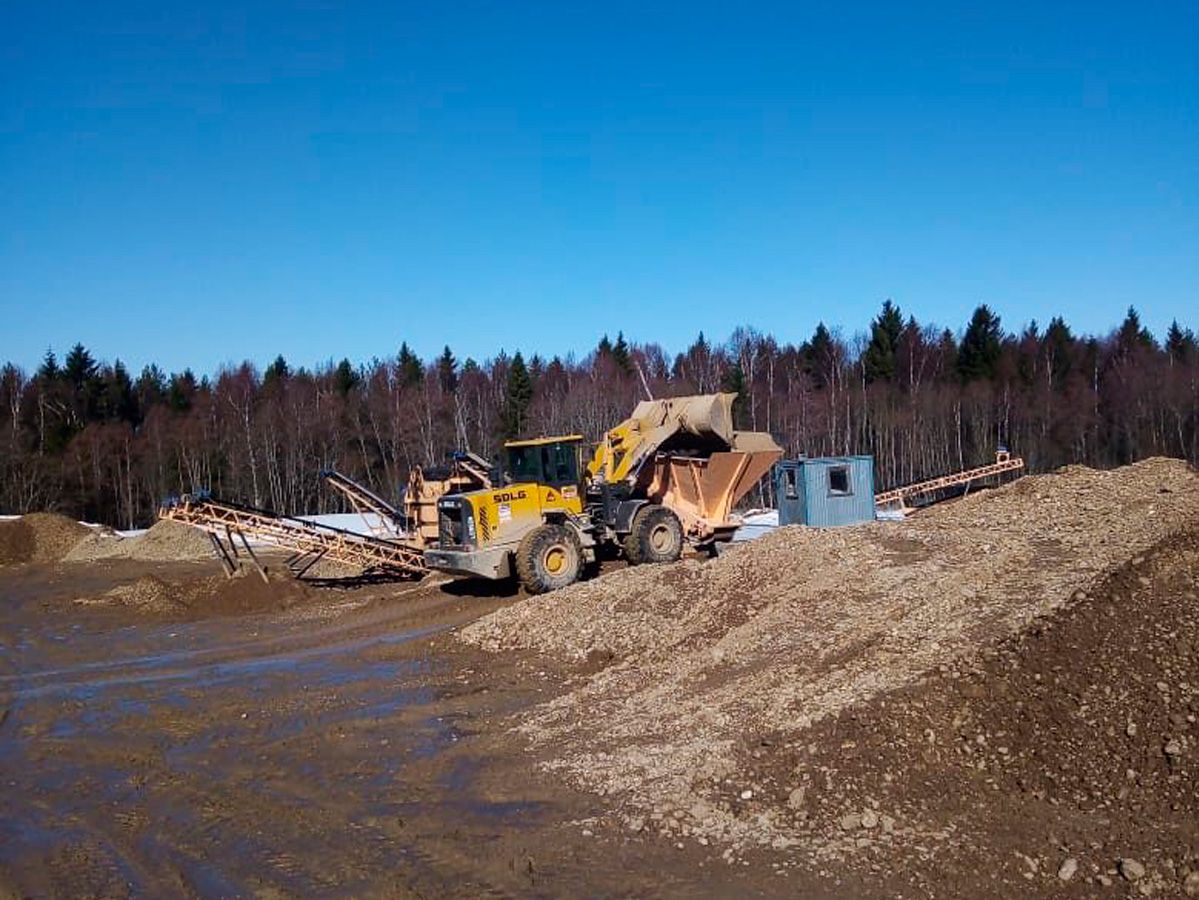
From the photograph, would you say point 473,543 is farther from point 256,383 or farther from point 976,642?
point 256,383

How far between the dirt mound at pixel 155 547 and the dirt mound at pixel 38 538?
27.5 inches

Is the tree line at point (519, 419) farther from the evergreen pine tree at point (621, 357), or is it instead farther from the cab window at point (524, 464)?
the cab window at point (524, 464)

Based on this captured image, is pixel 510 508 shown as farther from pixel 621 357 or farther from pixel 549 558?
pixel 621 357

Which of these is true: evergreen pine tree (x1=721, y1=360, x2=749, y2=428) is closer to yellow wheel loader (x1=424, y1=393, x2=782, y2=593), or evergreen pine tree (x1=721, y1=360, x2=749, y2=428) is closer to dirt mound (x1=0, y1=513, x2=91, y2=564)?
dirt mound (x1=0, y1=513, x2=91, y2=564)

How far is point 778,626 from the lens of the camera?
425 inches

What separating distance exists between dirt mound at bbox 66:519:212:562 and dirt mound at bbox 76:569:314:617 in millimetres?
9720

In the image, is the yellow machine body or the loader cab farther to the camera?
the loader cab

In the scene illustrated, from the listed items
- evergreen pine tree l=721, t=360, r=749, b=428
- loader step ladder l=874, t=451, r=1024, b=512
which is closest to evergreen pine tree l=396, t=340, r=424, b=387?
evergreen pine tree l=721, t=360, r=749, b=428

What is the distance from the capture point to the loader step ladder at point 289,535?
19016 mm

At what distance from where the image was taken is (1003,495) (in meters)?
18.3

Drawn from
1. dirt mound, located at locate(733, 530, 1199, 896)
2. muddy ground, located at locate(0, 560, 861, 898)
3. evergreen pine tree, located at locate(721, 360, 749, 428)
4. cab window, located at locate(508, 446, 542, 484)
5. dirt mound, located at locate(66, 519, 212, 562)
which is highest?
evergreen pine tree, located at locate(721, 360, 749, 428)

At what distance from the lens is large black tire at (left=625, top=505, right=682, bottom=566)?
18.3 metres

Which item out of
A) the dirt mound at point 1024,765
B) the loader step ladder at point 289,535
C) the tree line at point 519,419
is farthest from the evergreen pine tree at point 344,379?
the dirt mound at point 1024,765

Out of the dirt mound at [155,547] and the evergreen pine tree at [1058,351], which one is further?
the evergreen pine tree at [1058,351]
